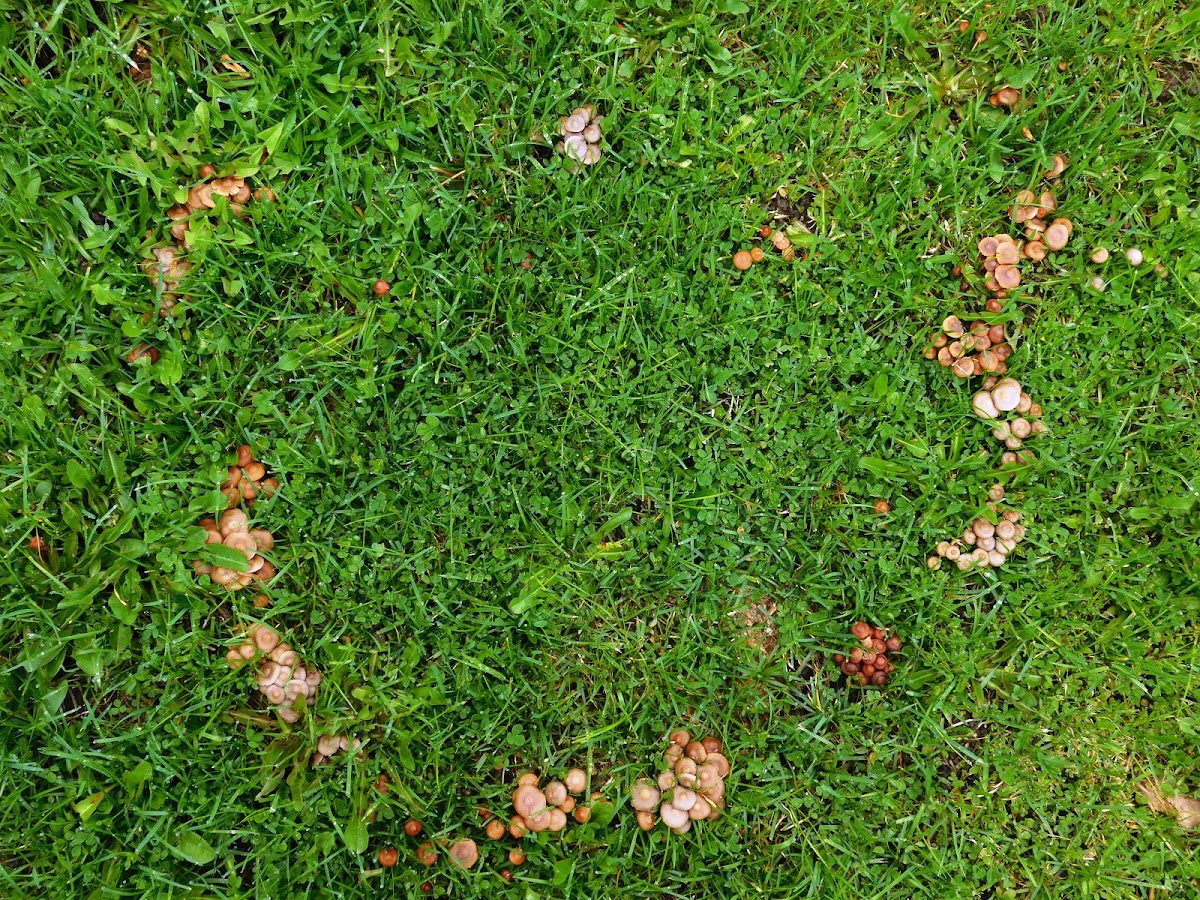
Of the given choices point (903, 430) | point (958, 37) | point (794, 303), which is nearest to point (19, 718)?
point (794, 303)

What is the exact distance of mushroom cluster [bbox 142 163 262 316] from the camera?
8.95ft

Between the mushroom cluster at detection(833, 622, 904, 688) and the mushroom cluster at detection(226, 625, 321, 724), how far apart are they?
1726 millimetres

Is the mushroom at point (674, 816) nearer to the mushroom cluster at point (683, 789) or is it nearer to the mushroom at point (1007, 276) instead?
the mushroom cluster at point (683, 789)

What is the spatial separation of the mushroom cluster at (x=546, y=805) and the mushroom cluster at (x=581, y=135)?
6.84 feet

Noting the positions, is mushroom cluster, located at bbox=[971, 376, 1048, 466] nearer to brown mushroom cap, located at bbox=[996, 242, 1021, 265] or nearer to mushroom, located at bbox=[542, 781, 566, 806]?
brown mushroom cap, located at bbox=[996, 242, 1021, 265]

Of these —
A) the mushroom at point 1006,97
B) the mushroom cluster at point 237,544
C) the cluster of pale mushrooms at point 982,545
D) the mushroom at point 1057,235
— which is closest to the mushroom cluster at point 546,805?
the mushroom cluster at point 237,544

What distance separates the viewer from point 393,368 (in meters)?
2.80

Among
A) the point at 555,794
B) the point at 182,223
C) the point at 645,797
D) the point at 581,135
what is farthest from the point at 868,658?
the point at 182,223

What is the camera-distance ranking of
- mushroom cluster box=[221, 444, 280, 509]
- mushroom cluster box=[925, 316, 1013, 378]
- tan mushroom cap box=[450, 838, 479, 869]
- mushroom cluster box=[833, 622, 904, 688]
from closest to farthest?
tan mushroom cap box=[450, 838, 479, 869], mushroom cluster box=[221, 444, 280, 509], mushroom cluster box=[833, 622, 904, 688], mushroom cluster box=[925, 316, 1013, 378]

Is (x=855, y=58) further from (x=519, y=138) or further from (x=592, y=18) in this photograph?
(x=519, y=138)

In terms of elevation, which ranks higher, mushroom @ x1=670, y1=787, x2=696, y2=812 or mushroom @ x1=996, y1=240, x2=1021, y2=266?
mushroom @ x1=996, y1=240, x2=1021, y2=266

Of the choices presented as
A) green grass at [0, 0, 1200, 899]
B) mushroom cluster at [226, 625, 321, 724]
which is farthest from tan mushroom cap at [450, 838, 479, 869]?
mushroom cluster at [226, 625, 321, 724]

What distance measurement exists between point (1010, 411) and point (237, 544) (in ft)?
8.85

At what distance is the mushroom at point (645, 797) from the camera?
265cm
